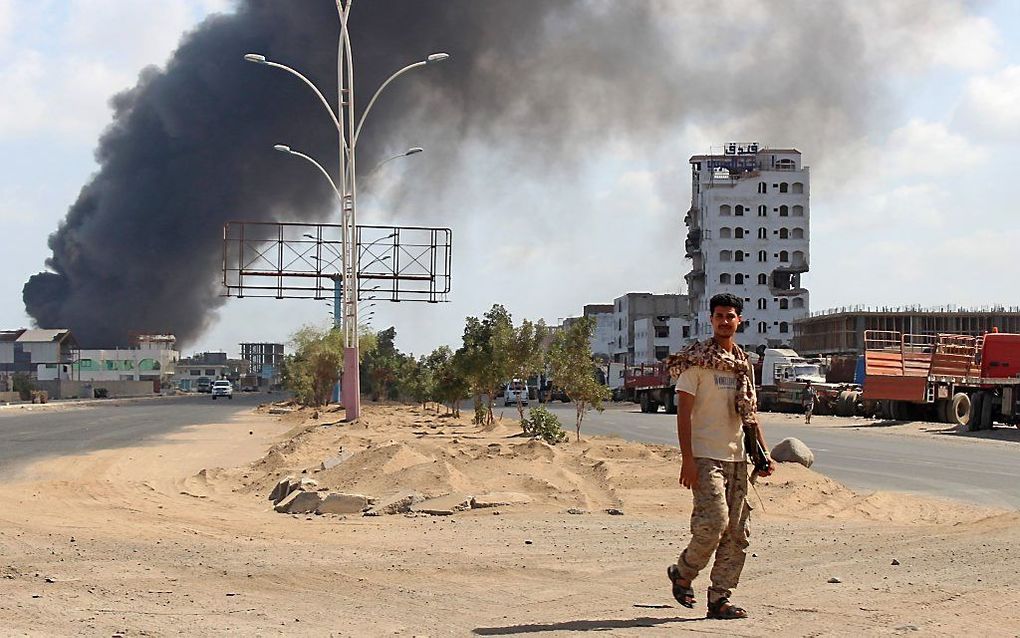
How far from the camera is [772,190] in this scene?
395 feet

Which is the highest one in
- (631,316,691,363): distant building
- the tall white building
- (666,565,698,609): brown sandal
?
the tall white building

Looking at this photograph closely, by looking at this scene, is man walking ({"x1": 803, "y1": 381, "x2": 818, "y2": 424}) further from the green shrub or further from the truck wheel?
the green shrub

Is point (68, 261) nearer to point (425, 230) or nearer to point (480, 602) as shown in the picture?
point (425, 230)

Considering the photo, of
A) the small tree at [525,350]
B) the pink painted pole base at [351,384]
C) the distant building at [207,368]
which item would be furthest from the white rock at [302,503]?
the distant building at [207,368]

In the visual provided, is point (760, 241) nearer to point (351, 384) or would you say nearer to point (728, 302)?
point (351, 384)

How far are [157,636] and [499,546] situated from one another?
4379mm

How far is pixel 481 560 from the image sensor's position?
9.72 meters

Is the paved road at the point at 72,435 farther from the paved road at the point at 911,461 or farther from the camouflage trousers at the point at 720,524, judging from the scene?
the camouflage trousers at the point at 720,524

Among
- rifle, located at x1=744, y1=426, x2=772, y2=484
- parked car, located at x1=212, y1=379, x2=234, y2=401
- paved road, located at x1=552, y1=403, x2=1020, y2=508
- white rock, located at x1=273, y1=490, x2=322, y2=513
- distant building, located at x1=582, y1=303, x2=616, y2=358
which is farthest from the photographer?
distant building, located at x1=582, y1=303, x2=616, y2=358

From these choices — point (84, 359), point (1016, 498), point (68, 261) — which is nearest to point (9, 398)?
point (68, 261)

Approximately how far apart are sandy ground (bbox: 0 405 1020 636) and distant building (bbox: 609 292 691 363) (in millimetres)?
111701

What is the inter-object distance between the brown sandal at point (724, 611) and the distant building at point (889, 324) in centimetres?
10295

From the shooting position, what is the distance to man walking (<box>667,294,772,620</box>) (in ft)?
23.6

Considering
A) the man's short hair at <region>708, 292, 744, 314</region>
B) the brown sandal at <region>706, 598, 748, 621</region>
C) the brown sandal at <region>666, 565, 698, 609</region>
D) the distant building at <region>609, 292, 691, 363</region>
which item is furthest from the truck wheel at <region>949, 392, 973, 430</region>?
the distant building at <region>609, 292, 691, 363</region>
